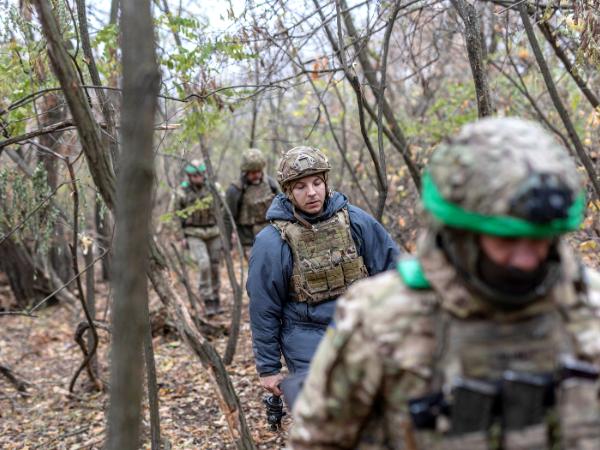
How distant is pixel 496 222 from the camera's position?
4.97 ft

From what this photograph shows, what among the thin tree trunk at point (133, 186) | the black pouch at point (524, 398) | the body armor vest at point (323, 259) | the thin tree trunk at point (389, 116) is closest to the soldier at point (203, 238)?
the thin tree trunk at point (389, 116)

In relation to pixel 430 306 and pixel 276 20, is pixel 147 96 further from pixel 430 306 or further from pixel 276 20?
pixel 276 20

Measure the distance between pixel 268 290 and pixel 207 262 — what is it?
5150 millimetres

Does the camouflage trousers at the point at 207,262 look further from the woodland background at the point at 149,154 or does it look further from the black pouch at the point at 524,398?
the black pouch at the point at 524,398

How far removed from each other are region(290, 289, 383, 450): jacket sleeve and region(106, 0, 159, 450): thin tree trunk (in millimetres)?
523

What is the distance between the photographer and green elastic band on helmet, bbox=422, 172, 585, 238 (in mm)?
1497

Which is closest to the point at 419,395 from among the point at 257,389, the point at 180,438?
the point at 180,438

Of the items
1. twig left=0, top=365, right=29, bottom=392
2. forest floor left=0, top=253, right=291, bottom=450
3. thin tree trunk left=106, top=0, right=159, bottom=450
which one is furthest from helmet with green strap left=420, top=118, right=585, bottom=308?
twig left=0, top=365, right=29, bottom=392

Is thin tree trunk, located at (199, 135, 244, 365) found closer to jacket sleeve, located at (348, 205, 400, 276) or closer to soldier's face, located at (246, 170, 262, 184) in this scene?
soldier's face, located at (246, 170, 262, 184)

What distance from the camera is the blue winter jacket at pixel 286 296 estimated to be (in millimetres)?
3977

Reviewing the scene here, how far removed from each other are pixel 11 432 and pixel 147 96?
15.9 feet

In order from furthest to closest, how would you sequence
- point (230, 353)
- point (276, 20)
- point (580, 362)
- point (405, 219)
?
point (405, 219) → point (230, 353) → point (276, 20) → point (580, 362)

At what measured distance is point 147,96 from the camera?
175cm

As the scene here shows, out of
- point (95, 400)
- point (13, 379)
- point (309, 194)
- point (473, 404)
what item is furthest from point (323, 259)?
point (13, 379)
